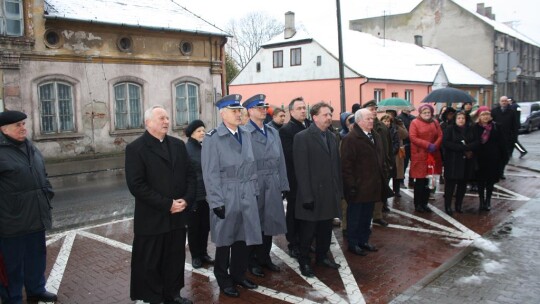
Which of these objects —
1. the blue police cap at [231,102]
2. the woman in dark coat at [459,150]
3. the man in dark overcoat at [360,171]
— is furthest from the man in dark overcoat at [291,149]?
the woman in dark coat at [459,150]

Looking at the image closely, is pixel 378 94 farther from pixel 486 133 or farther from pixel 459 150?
pixel 459 150

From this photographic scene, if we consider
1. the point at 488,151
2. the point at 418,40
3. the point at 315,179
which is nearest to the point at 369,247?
the point at 315,179

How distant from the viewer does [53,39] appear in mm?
16469

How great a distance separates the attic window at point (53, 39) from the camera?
16266 mm

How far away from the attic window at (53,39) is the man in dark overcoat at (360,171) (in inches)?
534

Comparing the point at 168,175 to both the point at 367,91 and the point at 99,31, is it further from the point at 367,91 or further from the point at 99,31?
the point at 367,91

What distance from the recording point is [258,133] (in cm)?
552

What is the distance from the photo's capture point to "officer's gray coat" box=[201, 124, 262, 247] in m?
4.93

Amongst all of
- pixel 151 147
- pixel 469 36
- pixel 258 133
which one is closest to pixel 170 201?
pixel 151 147

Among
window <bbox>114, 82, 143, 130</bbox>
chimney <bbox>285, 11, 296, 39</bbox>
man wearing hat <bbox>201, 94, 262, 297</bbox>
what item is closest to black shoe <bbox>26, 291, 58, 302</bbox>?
man wearing hat <bbox>201, 94, 262, 297</bbox>

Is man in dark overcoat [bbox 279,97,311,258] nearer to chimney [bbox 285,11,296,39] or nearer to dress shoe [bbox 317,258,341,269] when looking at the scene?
dress shoe [bbox 317,258,341,269]

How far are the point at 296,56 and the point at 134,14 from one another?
53.5 feet

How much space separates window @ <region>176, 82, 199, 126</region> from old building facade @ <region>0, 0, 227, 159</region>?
0.04 m

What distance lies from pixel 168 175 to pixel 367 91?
25.5 m
